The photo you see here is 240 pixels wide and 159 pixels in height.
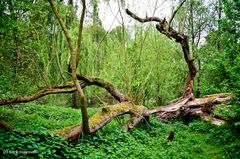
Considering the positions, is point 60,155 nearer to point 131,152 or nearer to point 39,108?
point 131,152

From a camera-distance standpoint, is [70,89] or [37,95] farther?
[70,89]

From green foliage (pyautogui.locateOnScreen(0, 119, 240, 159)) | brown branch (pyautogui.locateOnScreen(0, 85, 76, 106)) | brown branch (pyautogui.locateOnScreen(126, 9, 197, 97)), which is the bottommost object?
green foliage (pyautogui.locateOnScreen(0, 119, 240, 159))

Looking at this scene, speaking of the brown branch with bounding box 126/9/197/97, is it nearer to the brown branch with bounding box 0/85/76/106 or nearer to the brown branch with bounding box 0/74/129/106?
the brown branch with bounding box 0/74/129/106

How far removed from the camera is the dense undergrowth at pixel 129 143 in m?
Answer: 4.55

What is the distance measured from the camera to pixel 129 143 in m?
7.14

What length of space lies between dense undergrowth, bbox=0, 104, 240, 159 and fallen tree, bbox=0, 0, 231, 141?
0.34 meters

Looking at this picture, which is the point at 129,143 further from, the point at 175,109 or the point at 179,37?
the point at 179,37

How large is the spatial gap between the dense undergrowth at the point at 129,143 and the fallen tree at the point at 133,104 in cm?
34

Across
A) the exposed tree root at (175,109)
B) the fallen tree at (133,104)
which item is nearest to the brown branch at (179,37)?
the fallen tree at (133,104)

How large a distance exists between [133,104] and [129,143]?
5.66ft

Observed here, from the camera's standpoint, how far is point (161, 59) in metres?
14.5

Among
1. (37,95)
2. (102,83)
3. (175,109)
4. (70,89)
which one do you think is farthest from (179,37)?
(37,95)

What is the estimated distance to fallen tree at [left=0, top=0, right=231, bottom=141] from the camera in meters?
6.97

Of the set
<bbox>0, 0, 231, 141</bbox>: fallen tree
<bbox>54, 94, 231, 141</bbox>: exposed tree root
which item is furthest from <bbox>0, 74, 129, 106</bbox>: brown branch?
<bbox>54, 94, 231, 141</bbox>: exposed tree root
